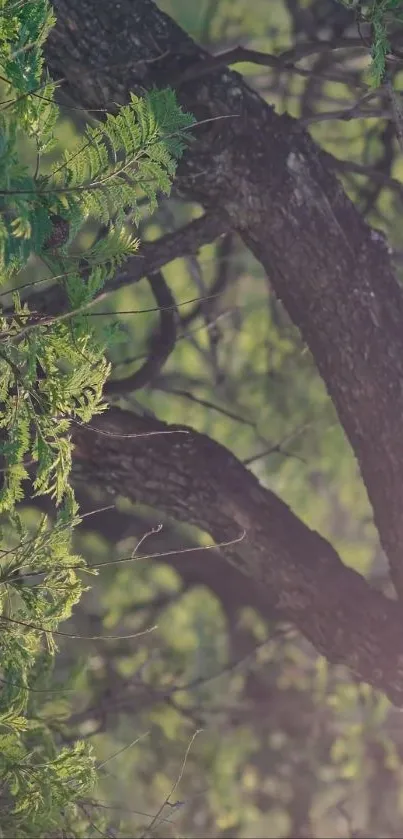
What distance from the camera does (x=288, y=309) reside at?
73.6 inches

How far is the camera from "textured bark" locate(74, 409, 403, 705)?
1809 mm

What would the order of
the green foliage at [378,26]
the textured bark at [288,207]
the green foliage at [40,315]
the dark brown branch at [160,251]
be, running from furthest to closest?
the dark brown branch at [160,251] → the textured bark at [288,207] → the green foliage at [378,26] → the green foliage at [40,315]

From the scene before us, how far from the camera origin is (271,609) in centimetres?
307

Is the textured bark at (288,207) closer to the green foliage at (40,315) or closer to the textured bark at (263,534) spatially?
the textured bark at (263,534)

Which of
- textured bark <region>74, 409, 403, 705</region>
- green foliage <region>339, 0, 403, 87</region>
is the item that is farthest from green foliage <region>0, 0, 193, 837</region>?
textured bark <region>74, 409, 403, 705</region>

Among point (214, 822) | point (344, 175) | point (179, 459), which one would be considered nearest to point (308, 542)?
point (179, 459)

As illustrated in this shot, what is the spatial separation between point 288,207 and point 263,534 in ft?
2.50

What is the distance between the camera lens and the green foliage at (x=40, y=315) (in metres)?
0.83

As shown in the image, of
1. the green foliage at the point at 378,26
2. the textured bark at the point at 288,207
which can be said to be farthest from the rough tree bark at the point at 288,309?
the green foliage at the point at 378,26

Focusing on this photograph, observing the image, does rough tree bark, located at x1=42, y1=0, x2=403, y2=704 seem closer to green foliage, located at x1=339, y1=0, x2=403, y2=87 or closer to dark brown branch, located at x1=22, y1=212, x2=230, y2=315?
dark brown branch, located at x1=22, y1=212, x2=230, y2=315

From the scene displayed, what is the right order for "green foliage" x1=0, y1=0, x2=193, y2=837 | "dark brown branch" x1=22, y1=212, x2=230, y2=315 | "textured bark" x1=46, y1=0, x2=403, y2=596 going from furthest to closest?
"dark brown branch" x1=22, y1=212, x2=230, y2=315, "textured bark" x1=46, y1=0, x2=403, y2=596, "green foliage" x1=0, y1=0, x2=193, y2=837

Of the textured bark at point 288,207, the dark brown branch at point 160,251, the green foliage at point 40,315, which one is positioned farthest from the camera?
the dark brown branch at point 160,251

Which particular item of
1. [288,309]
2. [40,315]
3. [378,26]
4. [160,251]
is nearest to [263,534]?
[288,309]

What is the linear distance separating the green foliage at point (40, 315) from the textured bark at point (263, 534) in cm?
62
